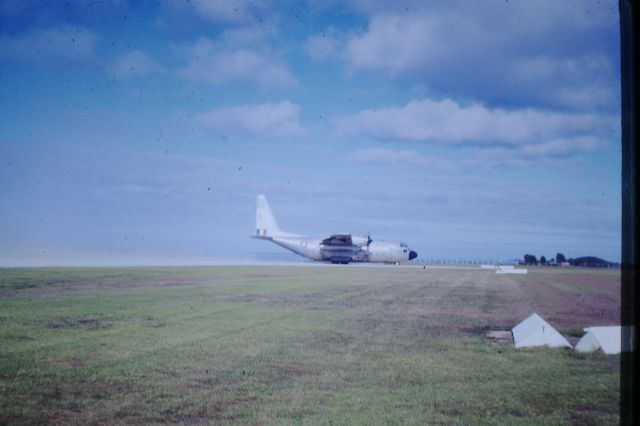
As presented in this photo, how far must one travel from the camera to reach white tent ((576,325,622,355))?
9.75 meters

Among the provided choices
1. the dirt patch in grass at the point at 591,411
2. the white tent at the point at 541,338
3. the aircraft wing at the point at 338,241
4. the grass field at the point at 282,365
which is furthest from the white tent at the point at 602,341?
the aircraft wing at the point at 338,241

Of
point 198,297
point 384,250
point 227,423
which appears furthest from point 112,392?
point 384,250

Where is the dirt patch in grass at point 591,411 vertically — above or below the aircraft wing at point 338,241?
below

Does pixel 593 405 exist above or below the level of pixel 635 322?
below

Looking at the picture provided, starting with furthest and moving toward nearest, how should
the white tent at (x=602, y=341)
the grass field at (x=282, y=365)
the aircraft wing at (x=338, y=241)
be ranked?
the aircraft wing at (x=338, y=241), the white tent at (x=602, y=341), the grass field at (x=282, y=365)

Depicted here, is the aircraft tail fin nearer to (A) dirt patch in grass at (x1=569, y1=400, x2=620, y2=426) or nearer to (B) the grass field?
(B) the grass field

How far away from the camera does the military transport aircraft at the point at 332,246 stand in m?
51.9

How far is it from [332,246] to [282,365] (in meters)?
43.3

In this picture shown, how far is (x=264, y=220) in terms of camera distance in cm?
5384

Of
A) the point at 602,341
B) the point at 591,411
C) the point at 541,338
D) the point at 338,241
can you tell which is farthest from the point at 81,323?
the point at 338,241

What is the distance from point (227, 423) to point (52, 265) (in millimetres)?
25592

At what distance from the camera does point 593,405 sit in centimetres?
685

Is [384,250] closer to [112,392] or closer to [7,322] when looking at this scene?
[7,322]

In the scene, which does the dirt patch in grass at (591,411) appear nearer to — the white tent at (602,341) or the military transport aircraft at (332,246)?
the white tent at (602,341)
